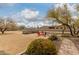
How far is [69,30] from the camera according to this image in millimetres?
1891

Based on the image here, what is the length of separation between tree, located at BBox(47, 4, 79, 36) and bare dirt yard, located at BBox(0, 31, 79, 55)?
0.11m

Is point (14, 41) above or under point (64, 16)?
under

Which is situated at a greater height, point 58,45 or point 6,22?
point 6,22

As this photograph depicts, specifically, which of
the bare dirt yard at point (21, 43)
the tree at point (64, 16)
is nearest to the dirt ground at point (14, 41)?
the bare dirt yard at point (21, 43)

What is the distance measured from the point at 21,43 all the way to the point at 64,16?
462 mm

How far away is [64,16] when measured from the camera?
1.91 metres

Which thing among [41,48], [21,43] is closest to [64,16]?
[41,48]

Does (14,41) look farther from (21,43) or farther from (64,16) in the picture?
(64,16)

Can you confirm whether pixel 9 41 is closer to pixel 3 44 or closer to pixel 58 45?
pixel 3 44

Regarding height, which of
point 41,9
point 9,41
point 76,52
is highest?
point 41,9

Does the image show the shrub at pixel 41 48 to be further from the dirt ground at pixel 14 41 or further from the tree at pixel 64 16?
the tree at pixel 64 16

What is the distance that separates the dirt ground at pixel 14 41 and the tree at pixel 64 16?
252 millimetres

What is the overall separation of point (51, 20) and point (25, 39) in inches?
11.5

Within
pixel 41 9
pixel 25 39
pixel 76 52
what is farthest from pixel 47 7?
pixel 76 52
